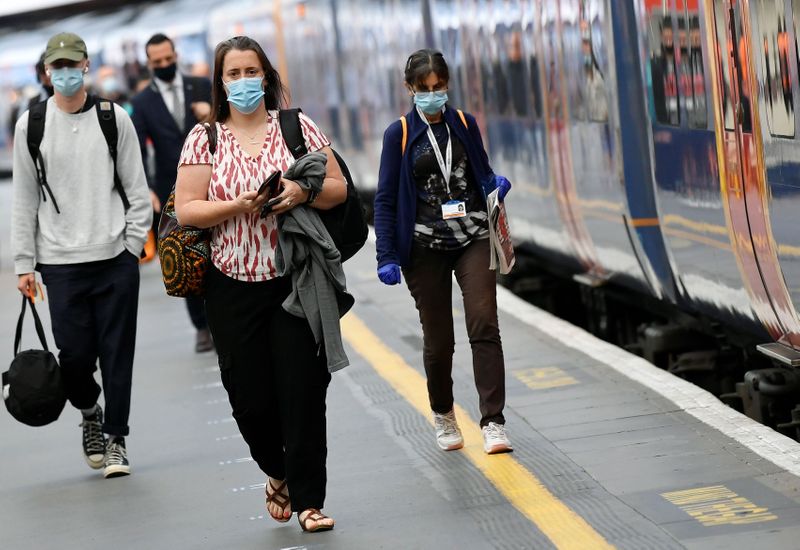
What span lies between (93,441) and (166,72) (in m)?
3.41

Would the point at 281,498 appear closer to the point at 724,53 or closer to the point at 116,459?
the point at 116,459

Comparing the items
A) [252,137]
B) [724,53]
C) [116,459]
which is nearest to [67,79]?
[252,137]

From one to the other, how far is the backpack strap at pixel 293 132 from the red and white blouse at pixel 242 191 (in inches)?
0.9

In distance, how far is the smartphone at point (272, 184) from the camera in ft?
18.3

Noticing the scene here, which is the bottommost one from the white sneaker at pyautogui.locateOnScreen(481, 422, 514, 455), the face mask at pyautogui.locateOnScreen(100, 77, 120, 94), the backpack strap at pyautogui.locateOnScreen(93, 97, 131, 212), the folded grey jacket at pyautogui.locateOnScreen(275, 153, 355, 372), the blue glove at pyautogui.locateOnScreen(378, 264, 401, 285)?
the white sneaker at pyautogui.locateOnScreen(481, 422, 514, 455)

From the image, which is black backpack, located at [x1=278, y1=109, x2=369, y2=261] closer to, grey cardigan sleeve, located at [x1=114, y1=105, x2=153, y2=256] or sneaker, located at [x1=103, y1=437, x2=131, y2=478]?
grey cardigan sleeve, located at [x1=114, y1=105, x2=153, y2=256]

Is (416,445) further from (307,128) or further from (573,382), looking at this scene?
(307,128)

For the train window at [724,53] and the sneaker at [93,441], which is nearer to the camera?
the train window at [724,53]

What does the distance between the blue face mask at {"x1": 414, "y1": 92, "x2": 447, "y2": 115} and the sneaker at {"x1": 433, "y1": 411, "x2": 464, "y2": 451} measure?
1289 mm

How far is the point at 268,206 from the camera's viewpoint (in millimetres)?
5652

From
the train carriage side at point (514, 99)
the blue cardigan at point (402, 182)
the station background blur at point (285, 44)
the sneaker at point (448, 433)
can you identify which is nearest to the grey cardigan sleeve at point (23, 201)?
the blue cardigan at point (402, 182)

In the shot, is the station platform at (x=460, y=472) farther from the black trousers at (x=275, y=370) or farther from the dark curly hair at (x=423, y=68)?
the dark curly hair at (x=423, y=68)

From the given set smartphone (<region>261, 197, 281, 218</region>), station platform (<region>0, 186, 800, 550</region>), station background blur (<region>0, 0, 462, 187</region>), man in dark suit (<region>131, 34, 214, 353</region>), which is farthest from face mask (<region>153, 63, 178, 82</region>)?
smartphone (<region>261, 197, 281, 218</region>)

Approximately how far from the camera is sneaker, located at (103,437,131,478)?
24.2 ft
